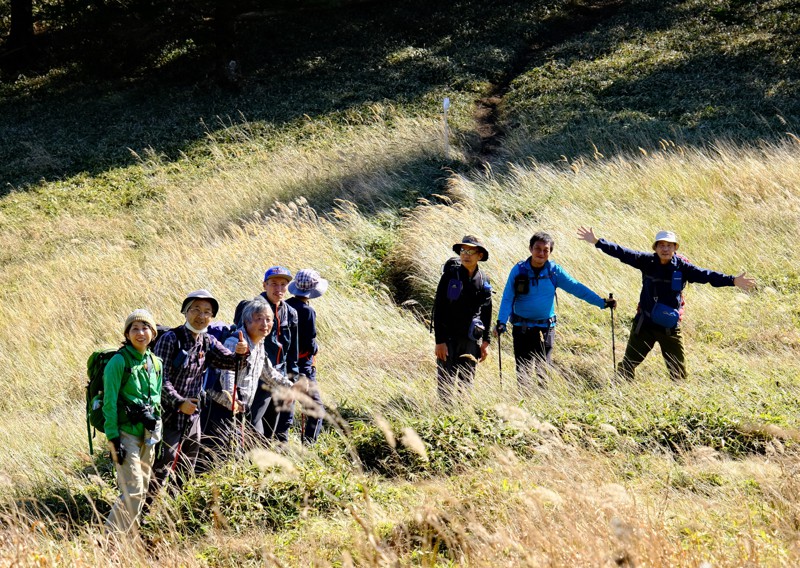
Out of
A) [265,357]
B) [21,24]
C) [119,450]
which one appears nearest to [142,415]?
[119,450]

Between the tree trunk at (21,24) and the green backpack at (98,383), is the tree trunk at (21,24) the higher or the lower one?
the higher one

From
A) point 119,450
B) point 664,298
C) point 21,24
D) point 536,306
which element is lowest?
point 664,298

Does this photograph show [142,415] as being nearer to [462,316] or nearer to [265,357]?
[265,357]

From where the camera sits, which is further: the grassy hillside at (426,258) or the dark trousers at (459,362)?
the dark trousers at (459,362)

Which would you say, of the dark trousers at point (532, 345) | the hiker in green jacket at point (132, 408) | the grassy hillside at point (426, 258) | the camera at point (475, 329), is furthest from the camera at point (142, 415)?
the dark trousers at point (532, 345)

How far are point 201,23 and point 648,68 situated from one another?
13445mm

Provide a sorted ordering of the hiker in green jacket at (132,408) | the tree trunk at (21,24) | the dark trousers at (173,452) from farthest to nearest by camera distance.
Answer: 1. the tree trunk at (21,24)
2. the dark trousers at (173,452)
3. the hiker in green jacket at (132,408)

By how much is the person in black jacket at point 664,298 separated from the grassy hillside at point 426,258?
0.23 meters

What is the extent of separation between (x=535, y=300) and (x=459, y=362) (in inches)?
33.9

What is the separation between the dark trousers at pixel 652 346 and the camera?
22.7 feet

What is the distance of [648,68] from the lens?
22859 millimetres

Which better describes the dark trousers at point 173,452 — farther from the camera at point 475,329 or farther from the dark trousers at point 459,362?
the camera at point 475,329

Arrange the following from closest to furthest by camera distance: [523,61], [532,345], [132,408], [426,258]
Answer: [132,408]
[532,345]
[426,258]
[523,61]

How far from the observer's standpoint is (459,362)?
7.09 metres
